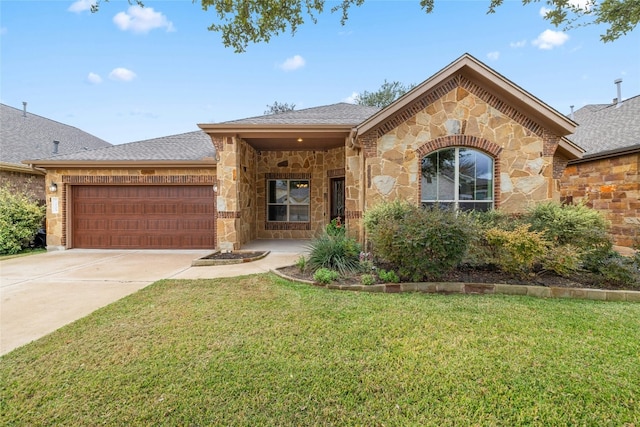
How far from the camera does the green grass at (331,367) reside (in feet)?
7.02

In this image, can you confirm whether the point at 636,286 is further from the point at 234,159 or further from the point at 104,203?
the point at 104,203

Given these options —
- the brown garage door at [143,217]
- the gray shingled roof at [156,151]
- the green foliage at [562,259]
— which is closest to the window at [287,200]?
the brown garage door at [143,217]

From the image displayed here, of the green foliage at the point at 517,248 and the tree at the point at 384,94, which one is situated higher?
the tree at the point at 384,94

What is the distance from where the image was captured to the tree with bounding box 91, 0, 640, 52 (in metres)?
4.65

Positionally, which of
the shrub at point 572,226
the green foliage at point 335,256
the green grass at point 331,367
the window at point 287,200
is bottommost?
the green grass at point 331,367

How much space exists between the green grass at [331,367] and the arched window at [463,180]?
3536 millimetres

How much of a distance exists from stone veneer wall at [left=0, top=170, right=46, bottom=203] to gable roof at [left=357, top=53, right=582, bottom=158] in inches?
508

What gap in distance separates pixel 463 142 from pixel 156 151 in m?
9.83

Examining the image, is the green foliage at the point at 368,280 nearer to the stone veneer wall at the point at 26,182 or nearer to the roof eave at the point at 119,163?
the roof eave at the point at 119,163

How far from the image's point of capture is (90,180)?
947 cm

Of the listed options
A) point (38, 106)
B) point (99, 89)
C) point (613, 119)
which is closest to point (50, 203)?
point (99, 89)

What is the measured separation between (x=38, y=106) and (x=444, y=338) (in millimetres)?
23178

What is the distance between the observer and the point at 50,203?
9.43m

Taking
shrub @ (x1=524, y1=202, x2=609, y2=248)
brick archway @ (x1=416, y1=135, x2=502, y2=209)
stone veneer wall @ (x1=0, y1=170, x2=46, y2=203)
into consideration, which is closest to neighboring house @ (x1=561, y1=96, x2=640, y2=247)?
shrub @ (x1=524, y1=202, x2=609, y2=248)
